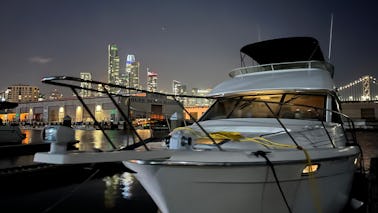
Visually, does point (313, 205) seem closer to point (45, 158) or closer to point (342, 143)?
point (342, 143)

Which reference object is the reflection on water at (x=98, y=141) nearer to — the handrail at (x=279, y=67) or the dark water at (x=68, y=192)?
the dark water at (x=68, y=192)

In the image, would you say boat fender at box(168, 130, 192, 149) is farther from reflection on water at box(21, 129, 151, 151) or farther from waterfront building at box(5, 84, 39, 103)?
waterfront building at box(5, 84, 39, 103)

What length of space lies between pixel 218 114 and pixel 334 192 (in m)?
2.43

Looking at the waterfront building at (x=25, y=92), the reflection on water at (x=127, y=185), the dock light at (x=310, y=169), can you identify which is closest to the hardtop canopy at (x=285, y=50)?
the dock light at (x=310, y=169)

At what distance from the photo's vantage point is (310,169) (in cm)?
399

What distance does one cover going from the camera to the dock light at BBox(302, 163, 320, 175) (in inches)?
155

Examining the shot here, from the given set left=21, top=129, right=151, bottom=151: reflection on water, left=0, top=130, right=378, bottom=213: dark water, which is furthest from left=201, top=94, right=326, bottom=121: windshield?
left=0, top=130, right=378, bottom=213: dark water

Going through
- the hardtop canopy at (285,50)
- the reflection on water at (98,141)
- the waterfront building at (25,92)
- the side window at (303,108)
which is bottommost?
the reflection on water at (98,141)

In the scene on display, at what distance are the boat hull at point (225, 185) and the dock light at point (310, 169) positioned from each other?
5cm

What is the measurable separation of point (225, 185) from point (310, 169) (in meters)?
1.18

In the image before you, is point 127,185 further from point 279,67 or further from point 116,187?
point 279,67

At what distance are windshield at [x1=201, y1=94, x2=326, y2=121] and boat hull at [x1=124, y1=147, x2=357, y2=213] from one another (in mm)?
1580

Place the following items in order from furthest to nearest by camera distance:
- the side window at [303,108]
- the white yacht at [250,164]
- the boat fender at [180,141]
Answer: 1. the side window at [303,108]
2. the boat fender at [180,141]
3. the white yacht at [250,164]

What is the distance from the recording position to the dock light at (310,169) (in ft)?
13.0
